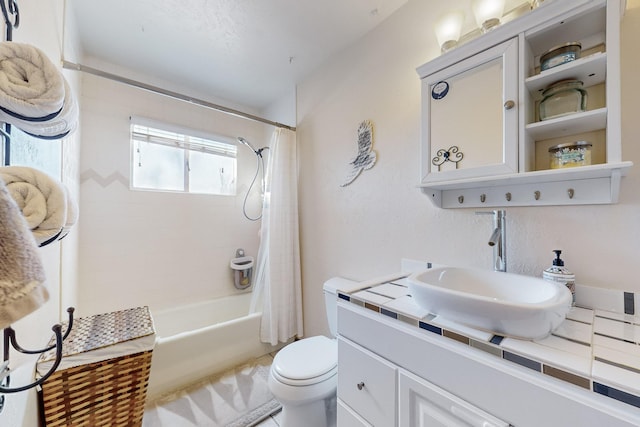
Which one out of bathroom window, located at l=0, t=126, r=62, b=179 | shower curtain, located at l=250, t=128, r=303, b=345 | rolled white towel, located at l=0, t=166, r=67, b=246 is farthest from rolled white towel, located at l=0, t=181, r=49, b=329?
shower curtain, located at l=250, t=128, r=303, b=345

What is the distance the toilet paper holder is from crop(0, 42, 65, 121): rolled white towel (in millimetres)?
2154

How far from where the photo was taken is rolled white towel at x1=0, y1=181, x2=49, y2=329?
0.89 feet

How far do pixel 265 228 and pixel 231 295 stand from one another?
91 centimetres

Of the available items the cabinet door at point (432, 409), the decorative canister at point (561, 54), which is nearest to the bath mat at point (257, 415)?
the cabinet door at point (432, 409)

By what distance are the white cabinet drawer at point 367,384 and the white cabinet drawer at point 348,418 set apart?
16mm

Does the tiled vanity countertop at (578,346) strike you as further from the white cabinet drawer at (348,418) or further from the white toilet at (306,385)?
the white toilet at (306,385)

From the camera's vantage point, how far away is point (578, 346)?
2.03 ft

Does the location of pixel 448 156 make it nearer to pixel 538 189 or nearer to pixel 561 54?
pixel 538 189

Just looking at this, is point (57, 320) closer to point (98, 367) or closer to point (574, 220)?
point (98, 367)

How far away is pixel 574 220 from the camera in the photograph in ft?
3.08

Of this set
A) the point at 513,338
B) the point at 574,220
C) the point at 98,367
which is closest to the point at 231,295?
the point at 98,367

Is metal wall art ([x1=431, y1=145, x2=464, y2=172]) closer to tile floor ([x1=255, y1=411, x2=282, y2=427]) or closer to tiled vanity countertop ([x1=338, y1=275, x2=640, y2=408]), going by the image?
tiled vanity countertop ([x1=338, y1=275, x2=640, y2=408])

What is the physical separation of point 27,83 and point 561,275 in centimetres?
156

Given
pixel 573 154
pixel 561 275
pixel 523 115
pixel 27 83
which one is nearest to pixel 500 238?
pixel 561 275
